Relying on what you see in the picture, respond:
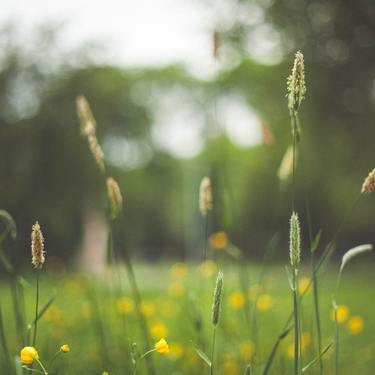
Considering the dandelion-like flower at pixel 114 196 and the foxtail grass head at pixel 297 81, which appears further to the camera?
the dandelion-like flower at pixel 114 196

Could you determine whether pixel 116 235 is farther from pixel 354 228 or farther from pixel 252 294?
pixel 354 228

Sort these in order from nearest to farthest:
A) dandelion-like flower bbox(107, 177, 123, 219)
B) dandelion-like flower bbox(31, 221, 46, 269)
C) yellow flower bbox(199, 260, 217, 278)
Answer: dandelion-like flower bbox(31, 221, 46, 269), dandelion-like flower bbox(107, 177, 123, 219), yellow flower bbox(199, 260, 217, 278)

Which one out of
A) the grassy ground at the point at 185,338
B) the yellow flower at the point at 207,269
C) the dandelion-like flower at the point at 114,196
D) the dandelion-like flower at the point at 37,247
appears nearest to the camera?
the dandelion-like flower at the point at 37,247

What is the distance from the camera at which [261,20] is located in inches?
283

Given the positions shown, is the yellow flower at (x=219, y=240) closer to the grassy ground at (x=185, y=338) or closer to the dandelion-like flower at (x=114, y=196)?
the grassy ground at (x=185, y=338)

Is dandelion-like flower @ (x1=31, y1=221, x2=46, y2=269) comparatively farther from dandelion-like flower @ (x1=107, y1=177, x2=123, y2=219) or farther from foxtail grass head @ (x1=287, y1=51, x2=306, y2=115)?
foxtail grass head @ (x1=287, y1=51, x2=306, y2=115)

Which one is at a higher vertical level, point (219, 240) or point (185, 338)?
point (219, 240)

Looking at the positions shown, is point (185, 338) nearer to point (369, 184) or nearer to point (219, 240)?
point (219, 240)

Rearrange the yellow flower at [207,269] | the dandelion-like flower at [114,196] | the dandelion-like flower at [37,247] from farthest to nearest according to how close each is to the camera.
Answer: the yellow flower at [207,269]
the dandelion-like flower at [114,196]
the dandelion-like flower at [37,247]

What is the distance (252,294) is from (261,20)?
180 inches

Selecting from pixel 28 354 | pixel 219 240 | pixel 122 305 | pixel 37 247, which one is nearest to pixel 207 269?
pixel 219 240

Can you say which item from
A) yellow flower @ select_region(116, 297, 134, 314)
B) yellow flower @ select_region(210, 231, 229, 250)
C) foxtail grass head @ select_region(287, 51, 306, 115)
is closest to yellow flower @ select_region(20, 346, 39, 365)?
yellow flower @ select_region(116, 297, 134, 314)

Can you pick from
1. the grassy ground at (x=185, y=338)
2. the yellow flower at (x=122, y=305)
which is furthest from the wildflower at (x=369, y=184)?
the yellow flower at (x=122, y=305)

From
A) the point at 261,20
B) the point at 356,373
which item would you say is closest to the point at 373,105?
the point at 261,20
